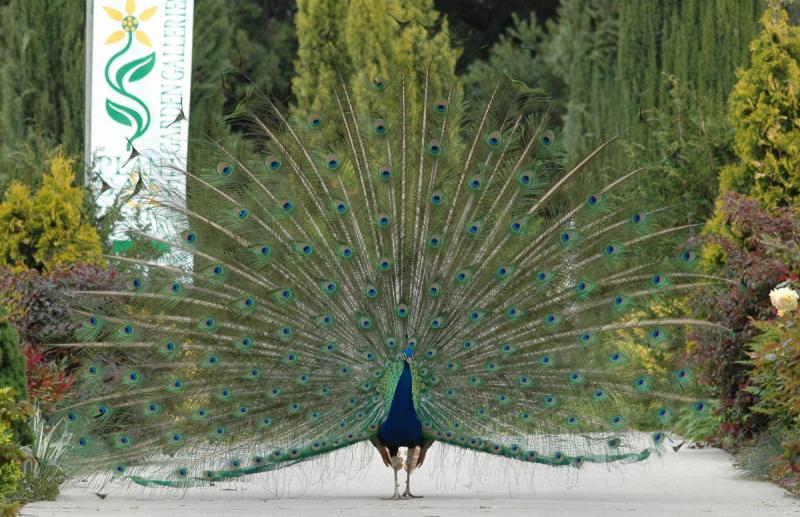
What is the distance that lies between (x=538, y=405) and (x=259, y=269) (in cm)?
206

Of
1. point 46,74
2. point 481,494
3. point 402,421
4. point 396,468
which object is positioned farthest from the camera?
point 46,74

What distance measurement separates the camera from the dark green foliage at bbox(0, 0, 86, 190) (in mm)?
21141

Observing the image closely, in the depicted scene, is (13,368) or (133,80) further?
(133,80)

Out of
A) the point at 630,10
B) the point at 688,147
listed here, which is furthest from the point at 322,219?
the point at 630,10

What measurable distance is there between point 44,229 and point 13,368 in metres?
4.47

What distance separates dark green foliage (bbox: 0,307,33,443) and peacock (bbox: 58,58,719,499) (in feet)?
1.02

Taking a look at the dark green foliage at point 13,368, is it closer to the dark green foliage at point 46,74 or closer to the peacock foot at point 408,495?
the peacock foot at point 408,495

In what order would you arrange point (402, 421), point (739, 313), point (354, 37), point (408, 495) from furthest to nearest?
point (354, 37) < point (739, 313) < point (408, 495) < point (402, 421)

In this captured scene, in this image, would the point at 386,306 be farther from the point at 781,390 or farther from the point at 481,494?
the point at 781,390

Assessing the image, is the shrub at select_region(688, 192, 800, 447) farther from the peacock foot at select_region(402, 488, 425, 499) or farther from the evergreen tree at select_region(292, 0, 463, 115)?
the evergreen tree at select_region(292, 0, 463, 115)

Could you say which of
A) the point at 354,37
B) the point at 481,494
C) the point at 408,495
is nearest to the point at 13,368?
the point at 408,495

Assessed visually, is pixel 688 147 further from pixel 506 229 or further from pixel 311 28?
pixel 311 28

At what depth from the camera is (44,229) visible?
1363 cm

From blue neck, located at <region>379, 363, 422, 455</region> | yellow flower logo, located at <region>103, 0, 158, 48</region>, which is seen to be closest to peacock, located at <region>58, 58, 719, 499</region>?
blue neck, located at <region>379, 363, 422, 455</region>
